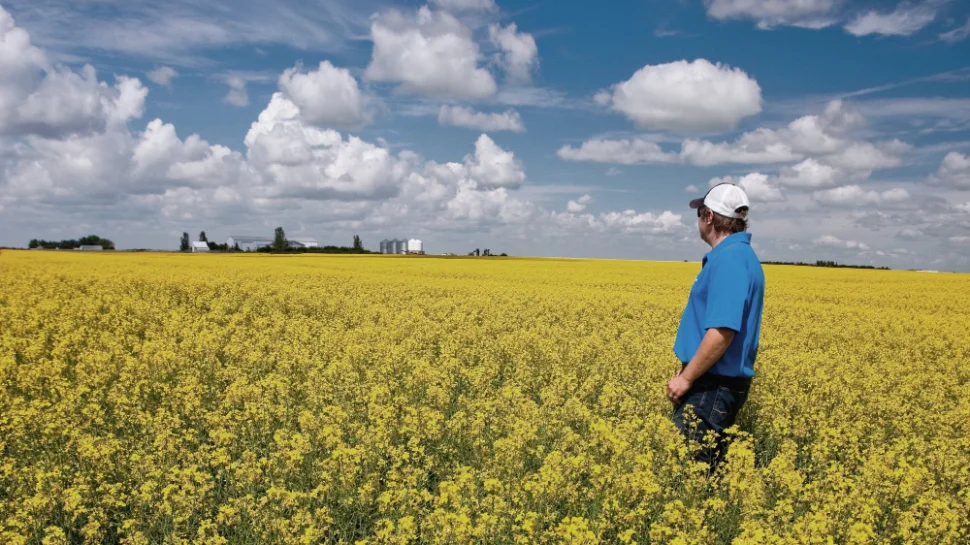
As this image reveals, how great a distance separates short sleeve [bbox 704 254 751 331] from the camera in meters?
4.18

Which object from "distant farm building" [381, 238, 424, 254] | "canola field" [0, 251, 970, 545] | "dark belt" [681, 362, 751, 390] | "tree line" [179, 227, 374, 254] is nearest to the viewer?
"canola field" [0, 251, 970, 545]

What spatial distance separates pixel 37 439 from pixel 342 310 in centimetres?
795

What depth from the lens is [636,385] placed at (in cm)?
723

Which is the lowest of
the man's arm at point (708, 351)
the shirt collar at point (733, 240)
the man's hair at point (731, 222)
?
the man's arm at point (708, 351)

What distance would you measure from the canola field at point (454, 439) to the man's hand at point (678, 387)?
0.85 feet

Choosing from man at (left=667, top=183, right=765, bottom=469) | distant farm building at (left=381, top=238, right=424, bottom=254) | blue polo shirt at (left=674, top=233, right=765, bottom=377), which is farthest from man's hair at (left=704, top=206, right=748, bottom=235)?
distant farm building at (left=381, top=238, right=424, bottom=254)

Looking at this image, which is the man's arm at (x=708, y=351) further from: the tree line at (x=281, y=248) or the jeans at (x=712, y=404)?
the tree line at (x=281, y=248)

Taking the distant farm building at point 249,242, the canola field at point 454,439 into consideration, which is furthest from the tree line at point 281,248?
the canola field at point 454,439

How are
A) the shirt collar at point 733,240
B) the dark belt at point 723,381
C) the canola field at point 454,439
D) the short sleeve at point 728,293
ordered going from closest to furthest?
the canola field at point 454,439
the short sleeve at point 728,293
the shirt collar at point 733,240
the dark belt at point 723,381

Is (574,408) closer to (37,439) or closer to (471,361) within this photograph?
(471,361)

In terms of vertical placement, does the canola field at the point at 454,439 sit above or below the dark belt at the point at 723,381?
below

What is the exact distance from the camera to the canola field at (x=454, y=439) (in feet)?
12.7

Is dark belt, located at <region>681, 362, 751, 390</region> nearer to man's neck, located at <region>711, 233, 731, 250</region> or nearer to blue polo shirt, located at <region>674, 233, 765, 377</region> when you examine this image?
blue polo shirt, located at <region>674, 233, 765, 377</region>

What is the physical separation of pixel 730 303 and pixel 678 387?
2.52 feet
